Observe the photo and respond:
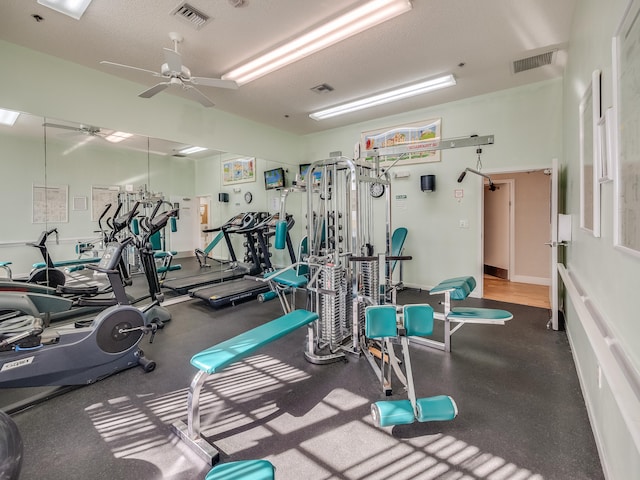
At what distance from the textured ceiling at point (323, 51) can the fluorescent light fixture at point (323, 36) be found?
3.9 inches

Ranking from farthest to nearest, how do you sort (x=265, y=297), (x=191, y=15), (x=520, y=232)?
(x=520, y=232) → (x=265, y=297) → (x=191, y=15)

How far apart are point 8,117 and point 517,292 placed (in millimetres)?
7423

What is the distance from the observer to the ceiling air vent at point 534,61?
360 centimetres

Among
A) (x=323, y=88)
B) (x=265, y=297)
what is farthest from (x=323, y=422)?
(x=323, y=88)

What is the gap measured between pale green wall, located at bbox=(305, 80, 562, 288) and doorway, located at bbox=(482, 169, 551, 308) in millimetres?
1009

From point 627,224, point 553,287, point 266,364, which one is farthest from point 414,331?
point 553,287

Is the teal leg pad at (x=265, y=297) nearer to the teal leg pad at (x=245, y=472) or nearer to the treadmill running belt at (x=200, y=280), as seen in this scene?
the treadmill running belt at (x=200, y=280)

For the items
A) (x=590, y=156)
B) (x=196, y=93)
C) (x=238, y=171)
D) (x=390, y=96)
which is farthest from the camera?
(x=238, y=171)

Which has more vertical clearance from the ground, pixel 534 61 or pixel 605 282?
pixel 534 61

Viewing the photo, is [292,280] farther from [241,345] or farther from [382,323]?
[382,323]

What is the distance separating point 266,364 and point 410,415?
1440 millimetres

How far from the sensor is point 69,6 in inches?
106

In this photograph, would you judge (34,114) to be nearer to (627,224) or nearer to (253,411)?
(253,411)

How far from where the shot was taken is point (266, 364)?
287 cm
